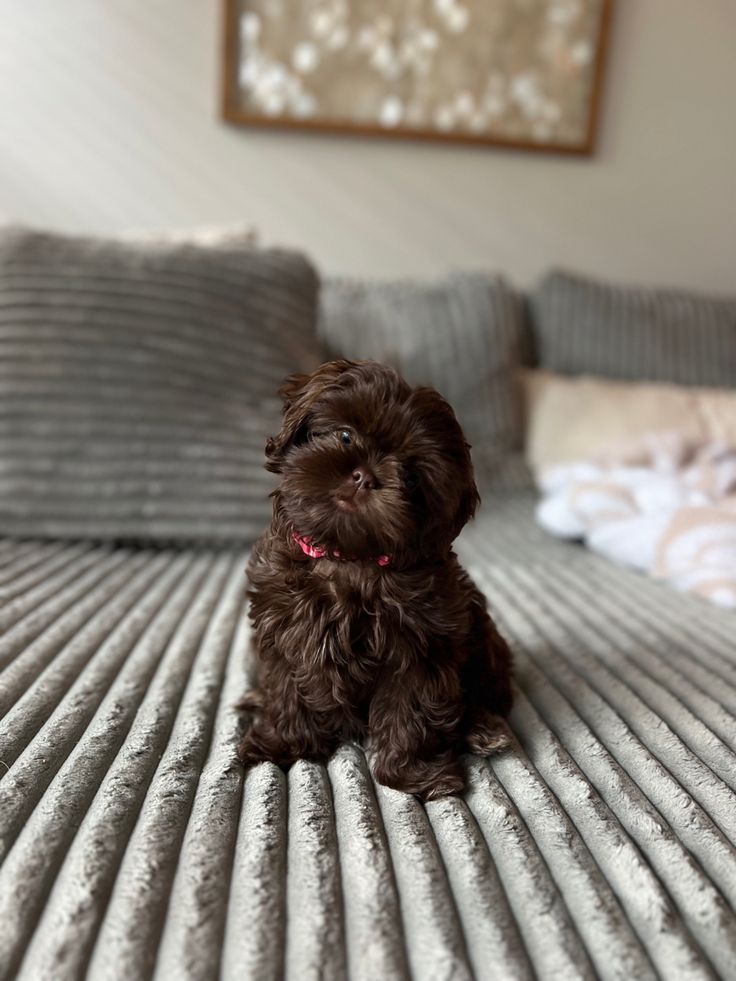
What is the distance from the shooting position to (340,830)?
25.4 inches

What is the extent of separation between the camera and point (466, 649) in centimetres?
76

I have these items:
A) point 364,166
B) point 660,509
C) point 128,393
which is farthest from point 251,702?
point 364,166

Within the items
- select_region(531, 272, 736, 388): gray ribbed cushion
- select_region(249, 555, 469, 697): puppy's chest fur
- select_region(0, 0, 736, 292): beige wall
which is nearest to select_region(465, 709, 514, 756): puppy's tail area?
select_region(249, 555, 469, 697): puppy's chest fur

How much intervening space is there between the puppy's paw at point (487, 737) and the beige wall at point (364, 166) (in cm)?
168

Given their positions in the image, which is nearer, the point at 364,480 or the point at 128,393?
the point at 364,480

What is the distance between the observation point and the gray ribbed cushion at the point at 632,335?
201 centimetres

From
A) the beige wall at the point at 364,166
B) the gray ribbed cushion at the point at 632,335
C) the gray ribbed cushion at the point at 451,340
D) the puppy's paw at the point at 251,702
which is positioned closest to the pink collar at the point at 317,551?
the puppy's paw at the point at 251,702

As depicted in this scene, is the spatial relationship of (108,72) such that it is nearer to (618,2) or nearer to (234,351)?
(234,351)

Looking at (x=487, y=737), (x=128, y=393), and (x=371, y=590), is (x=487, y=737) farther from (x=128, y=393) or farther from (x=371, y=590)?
(x=128, y=393)

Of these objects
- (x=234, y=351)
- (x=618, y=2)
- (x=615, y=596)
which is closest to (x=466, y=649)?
(x=615, y=596)

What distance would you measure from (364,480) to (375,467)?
15 millimetres

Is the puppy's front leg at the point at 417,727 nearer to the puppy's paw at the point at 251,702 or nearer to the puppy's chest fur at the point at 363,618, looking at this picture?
the puppy's chest fur at the point at 363,618

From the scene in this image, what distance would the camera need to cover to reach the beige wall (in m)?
1.96

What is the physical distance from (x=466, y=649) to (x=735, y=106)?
216 cm
